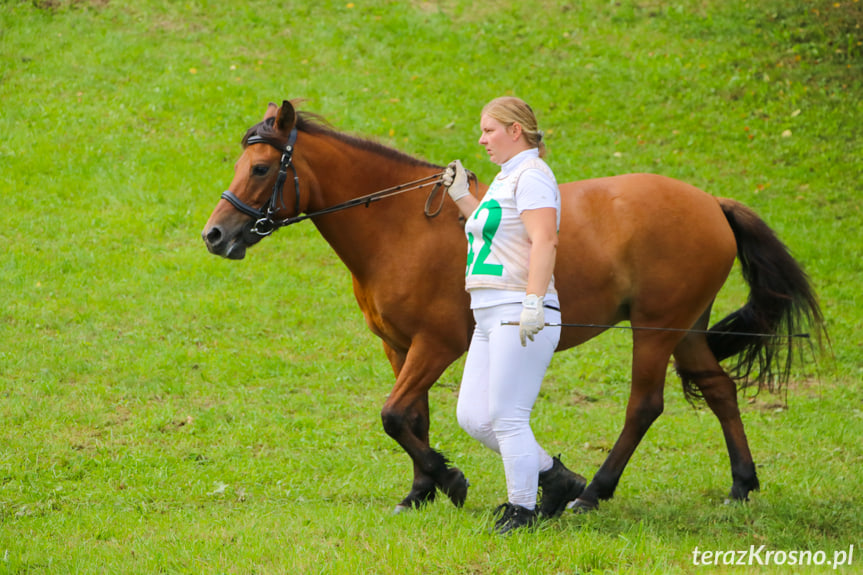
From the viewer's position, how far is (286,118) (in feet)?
17.1

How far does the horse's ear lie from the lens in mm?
5148

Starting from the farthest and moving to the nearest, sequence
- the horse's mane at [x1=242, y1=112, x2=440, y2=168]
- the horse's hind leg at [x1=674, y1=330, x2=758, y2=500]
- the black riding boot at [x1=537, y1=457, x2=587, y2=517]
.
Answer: the horse's hind leg at [x1=674, y1=330, x2=758, y2=500] < the horse's mane at [x1=242, y1=112, x2=440, y2=168] < the black riding boot at [x1=537, y1=457, x2=587, y2=517]

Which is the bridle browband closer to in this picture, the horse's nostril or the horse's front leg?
the horse's nostril

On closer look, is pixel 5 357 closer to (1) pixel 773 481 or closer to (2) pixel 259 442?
(2) pixel 259 442

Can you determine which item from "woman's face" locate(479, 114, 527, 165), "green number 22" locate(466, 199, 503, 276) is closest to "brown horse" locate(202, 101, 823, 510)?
"green number 22" locate(466, 199, 503, 276)

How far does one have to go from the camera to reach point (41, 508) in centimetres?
562

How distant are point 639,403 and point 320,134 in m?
2.66

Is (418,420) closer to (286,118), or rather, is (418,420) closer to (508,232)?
(508,232)

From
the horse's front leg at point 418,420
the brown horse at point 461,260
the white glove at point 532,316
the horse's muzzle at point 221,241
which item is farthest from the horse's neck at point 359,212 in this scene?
the white glove at point 532,316

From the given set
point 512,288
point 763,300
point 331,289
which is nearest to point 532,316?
point 512,288

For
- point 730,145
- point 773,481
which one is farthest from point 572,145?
point 773,481

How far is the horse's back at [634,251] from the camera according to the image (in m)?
5.54

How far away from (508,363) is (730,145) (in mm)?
10972

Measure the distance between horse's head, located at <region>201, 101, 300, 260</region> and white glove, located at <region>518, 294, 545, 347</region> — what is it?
5.79 feet
